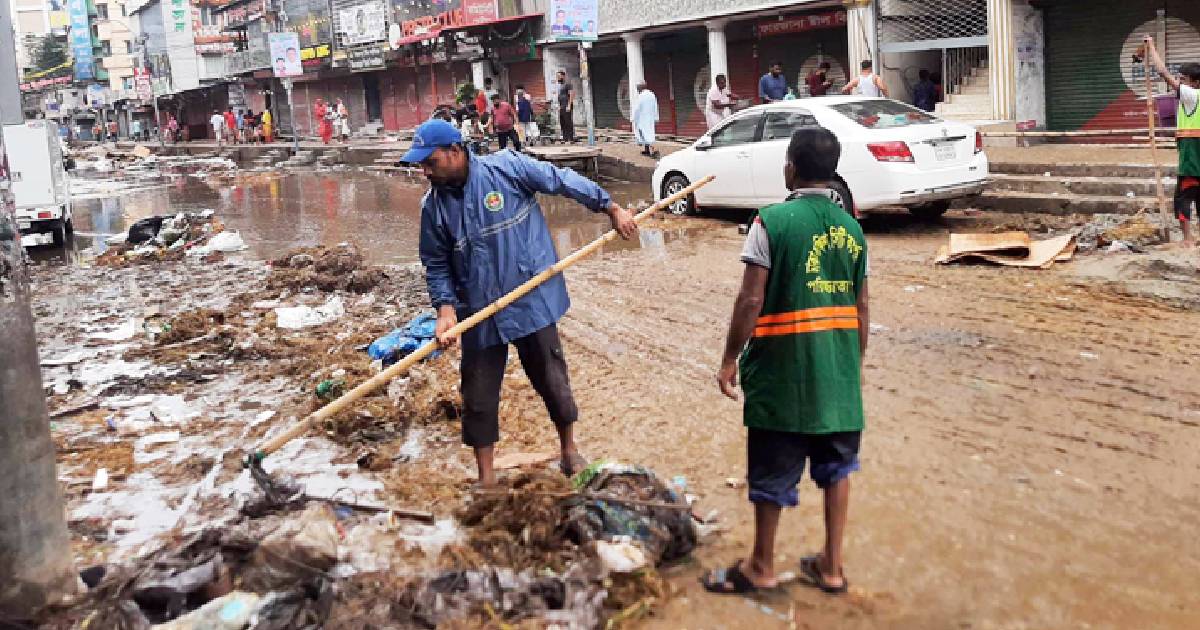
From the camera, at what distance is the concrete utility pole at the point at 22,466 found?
3617mm

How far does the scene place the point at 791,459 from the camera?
3.58 meters

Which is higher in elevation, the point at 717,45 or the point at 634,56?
the point at 634,56

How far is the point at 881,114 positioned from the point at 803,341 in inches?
343

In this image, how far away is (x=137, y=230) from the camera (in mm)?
16516

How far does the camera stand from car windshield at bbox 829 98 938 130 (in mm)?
11281

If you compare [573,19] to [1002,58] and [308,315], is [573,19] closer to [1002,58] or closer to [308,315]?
[1002,58]

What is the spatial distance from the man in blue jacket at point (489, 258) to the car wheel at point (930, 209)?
25.9 ft

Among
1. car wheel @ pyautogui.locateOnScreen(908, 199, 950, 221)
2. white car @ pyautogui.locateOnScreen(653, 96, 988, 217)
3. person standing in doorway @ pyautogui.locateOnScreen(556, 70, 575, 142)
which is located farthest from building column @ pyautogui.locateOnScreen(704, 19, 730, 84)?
car wheel @ pyautogui.locateOnScreen(908, 199, 950, 221)

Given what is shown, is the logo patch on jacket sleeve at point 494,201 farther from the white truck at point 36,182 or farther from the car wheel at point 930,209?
the white truck at point 36,182

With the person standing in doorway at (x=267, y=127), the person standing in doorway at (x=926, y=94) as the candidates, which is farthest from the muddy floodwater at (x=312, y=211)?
the person standing in doorway at (x=267, y=127)

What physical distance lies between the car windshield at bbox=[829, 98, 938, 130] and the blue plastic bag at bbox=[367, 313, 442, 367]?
5.96m

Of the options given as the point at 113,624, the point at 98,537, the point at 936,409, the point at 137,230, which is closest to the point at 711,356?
the point at 936,409

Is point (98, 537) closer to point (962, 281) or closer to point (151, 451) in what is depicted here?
point (151, 451)

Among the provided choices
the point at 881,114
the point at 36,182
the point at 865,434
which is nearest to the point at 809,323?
the point at 865,434
